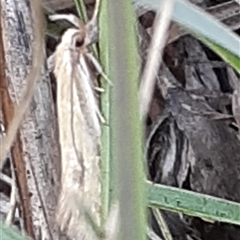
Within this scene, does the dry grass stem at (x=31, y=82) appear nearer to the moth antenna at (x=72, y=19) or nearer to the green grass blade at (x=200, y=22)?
the green grass blade at (x=200, y=22)

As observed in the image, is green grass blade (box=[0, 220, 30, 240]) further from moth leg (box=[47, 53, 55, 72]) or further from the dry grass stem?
moth leg (box=[47, 53, 55, 72])

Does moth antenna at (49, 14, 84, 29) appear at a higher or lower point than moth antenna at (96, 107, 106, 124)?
higher

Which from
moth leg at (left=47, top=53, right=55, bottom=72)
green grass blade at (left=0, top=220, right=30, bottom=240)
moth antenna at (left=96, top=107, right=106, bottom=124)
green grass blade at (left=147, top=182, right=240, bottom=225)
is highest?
moth leg at (left=47, top=53, right=55, bottom=72)

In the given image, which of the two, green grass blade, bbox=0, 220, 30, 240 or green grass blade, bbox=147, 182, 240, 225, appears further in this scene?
green grass blade, bbox=147, 182, 240, 225

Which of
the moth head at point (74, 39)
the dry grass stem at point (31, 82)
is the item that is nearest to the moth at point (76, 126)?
the moth head at point (74, 39)

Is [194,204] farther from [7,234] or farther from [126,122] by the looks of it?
[126,122]

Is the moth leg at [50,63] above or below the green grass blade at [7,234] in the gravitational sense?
above

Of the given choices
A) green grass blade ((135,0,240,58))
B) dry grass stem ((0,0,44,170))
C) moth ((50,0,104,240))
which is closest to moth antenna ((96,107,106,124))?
moth ((50,0,104,240))
